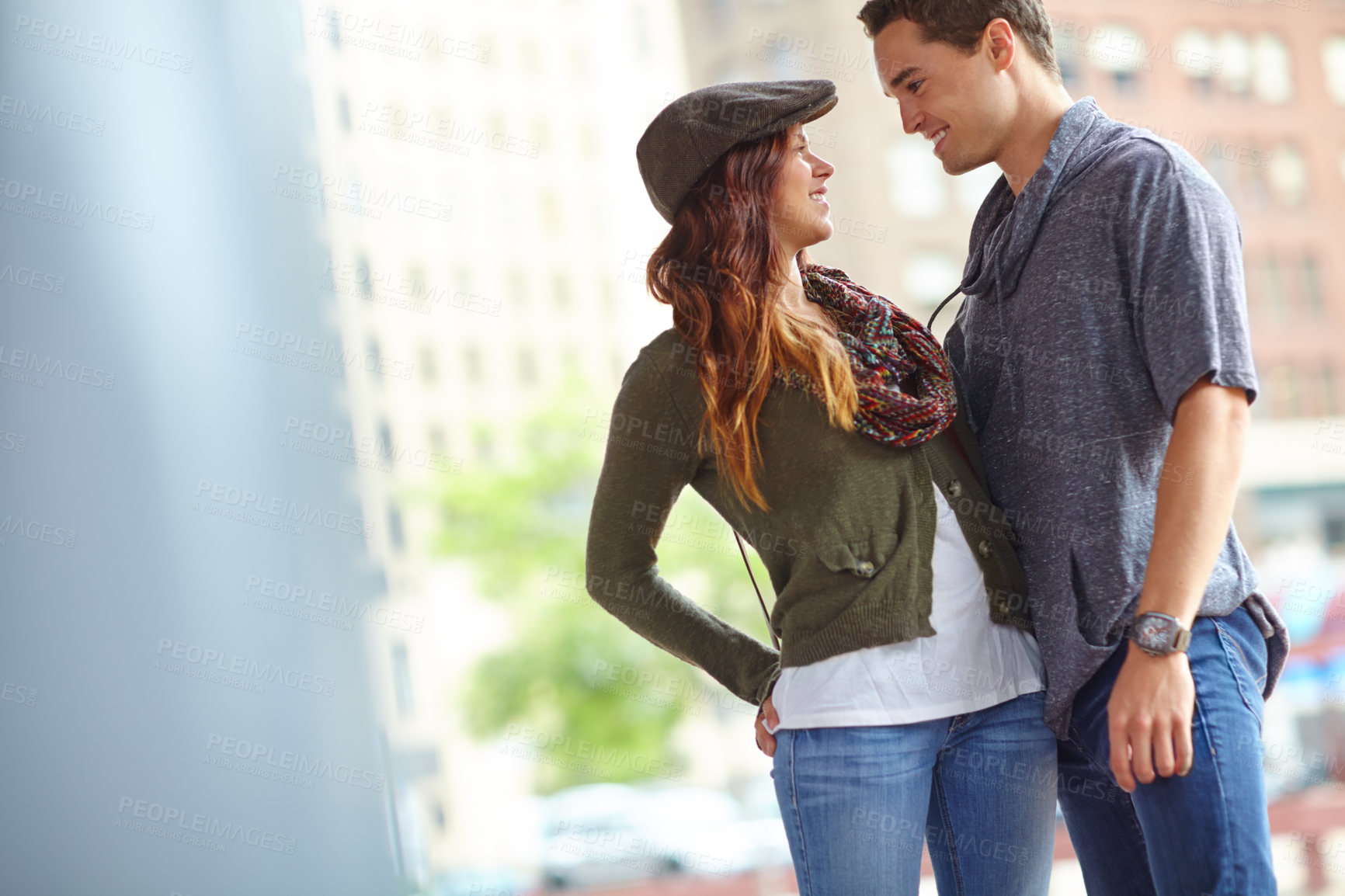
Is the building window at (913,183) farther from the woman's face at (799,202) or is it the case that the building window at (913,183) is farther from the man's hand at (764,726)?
the man's hand at (764,726)

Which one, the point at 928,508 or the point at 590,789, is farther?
the point at 590,789

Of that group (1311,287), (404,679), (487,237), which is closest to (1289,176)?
(1311,287)

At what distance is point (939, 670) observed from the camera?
103 cm

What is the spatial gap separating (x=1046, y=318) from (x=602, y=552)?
0.51 metres

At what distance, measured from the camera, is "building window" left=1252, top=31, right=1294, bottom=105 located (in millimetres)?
14773

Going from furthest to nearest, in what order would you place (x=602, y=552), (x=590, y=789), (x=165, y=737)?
(x=590, y=789) → (x=165, y=737) → (x=602, y=552)

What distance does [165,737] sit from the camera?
65.5 inches

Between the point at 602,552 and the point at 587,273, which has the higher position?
the point at 587,273

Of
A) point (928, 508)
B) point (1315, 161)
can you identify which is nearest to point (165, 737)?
point (928, 508)

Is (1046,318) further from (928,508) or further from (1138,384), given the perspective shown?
(928,508)

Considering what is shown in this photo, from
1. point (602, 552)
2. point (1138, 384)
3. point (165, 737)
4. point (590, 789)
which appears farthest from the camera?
point (590, 789)

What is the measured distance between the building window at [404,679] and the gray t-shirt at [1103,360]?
15625 millimetres

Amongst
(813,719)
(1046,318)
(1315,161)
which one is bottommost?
(813,719)

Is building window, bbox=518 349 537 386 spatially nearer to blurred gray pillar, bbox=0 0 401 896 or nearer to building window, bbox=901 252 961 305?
building window, bbox=901 252 961 305
